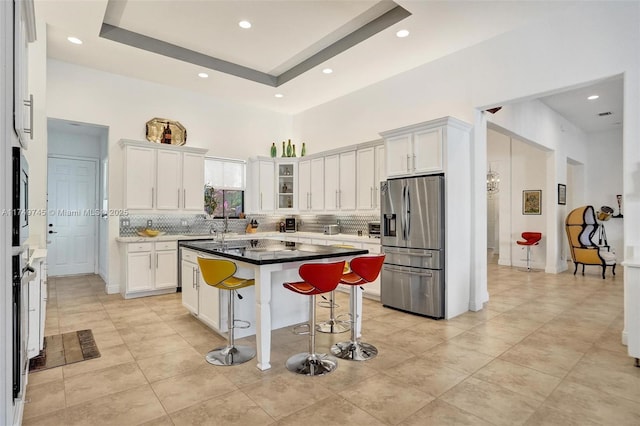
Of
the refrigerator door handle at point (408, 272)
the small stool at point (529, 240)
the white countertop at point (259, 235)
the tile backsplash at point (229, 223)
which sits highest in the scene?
the tile backsplash at point (229, 223)

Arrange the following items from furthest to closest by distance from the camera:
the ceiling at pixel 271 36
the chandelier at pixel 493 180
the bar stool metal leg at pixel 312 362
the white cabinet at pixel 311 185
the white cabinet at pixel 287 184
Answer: the chandelier at pixel 493 180 < the white cabinet at pixel 287 184 < the white cabinet at pixel 311 185 < the ceiling at pixel 271 36 < the bar stool metal leg at pixel 312 362

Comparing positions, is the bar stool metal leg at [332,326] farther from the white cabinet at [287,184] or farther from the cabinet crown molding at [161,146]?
the cabinet crown molding at [161,146]

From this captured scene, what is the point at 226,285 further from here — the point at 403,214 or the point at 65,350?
the point at 403,214

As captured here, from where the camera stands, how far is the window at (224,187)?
22.4ft

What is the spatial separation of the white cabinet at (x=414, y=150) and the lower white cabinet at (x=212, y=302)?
2566 millimetres

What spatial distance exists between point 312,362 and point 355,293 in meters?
0.84

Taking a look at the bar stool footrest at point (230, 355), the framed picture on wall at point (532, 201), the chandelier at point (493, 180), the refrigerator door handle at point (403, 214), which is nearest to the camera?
the bar stool footrest at point (230, 355)

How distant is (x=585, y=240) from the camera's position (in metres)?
7.35

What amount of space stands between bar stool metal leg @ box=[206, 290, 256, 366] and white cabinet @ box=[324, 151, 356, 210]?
339cm

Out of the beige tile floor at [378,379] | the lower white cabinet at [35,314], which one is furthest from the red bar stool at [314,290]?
the lower white cabinet at [35,314]

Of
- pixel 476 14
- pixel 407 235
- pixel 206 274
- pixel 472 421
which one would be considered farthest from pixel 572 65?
pixel 206 274

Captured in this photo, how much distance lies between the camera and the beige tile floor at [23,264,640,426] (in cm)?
228

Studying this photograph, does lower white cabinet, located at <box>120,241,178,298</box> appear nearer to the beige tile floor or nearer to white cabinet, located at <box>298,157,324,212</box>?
the beige tile floor

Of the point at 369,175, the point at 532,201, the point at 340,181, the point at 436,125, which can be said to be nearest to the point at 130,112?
the point at 340,181
